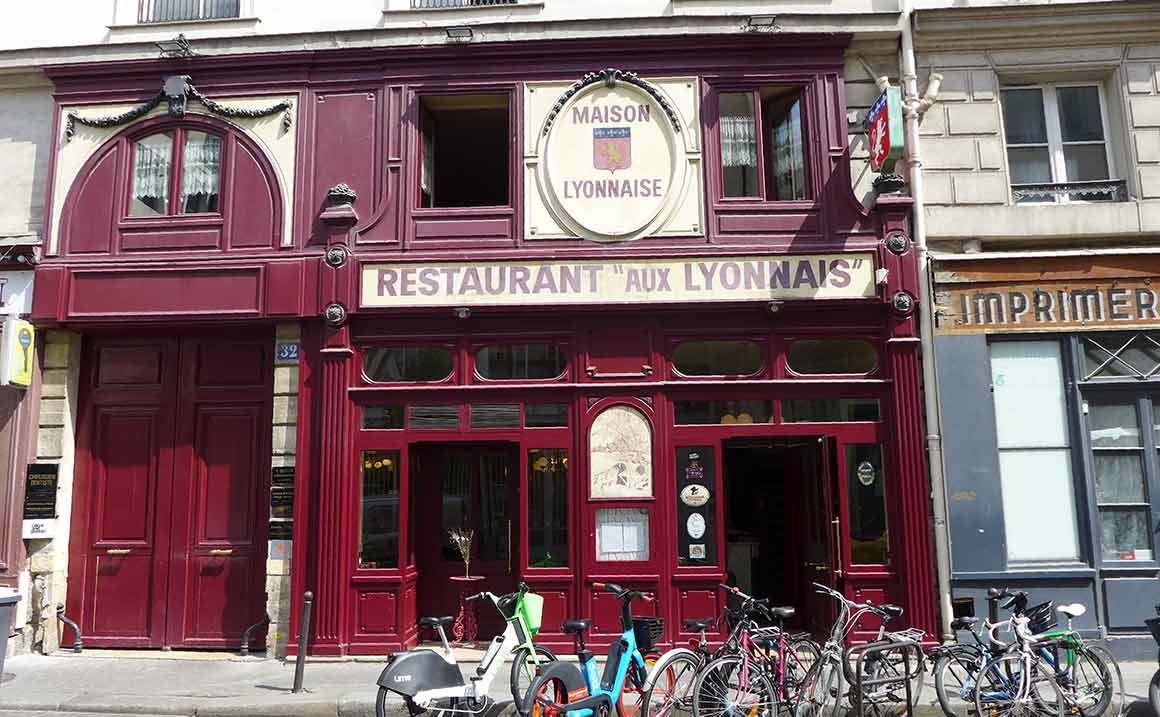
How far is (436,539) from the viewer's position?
10.6 meters

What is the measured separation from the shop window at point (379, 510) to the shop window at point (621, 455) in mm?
2359

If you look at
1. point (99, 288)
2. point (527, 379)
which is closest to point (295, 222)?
point (99, 288)

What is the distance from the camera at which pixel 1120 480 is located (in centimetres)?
973

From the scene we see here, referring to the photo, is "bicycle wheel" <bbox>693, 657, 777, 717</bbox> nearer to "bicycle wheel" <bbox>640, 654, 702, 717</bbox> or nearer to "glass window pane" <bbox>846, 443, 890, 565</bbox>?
"bicycle wheel" <bbox>640, 654, 702, 717</bbox>

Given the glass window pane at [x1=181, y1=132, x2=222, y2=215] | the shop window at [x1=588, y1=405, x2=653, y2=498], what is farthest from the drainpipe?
the glass window pane at [x1=181, y1=132, x2=222, y2=215]

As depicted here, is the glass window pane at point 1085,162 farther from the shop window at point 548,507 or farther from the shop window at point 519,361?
the shop window at point 548,507

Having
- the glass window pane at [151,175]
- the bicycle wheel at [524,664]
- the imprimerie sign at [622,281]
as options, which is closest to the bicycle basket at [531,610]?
the bicycle wheel at [524,664]

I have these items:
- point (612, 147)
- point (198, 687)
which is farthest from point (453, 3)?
point (198, 687)

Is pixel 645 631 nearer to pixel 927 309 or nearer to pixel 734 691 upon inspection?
pixel 734 691

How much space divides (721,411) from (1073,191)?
5209 mm

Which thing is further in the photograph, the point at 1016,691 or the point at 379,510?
the point at 379,510

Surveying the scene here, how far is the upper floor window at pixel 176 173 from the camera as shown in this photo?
34.9 ft

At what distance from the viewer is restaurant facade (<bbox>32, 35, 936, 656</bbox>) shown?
9758 millimetres

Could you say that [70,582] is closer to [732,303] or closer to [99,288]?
[99,288]
